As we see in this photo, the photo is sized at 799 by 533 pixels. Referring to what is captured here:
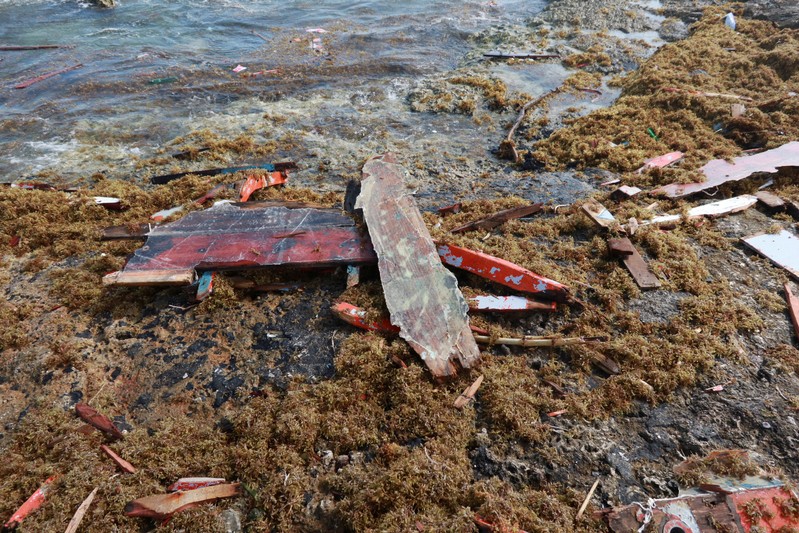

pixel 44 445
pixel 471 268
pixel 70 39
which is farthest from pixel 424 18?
pixel 44 445

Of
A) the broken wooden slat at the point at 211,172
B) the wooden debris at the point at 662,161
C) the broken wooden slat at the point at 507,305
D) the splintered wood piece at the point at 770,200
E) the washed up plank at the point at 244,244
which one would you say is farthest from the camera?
the broken wooden slat at the point at 211,172

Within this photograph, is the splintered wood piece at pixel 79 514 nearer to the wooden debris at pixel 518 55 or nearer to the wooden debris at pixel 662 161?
the wooden debris at pixel 662 161

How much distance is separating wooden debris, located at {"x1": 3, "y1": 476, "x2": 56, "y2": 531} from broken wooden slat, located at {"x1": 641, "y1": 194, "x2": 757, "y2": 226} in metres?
6.80

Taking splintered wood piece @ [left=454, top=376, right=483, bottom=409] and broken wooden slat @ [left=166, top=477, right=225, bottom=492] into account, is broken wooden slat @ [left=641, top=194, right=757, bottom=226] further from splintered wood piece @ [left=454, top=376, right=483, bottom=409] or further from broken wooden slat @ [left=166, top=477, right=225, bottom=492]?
broken wooden slat @ [left=166, top=477, right=225, bottom=492]

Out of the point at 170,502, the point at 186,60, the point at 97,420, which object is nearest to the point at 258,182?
the point at 97,420

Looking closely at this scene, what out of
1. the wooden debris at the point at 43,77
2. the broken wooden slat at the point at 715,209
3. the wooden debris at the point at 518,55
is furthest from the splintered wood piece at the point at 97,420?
the wooden debris at the point at 518,55

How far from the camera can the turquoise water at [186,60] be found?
871 cm

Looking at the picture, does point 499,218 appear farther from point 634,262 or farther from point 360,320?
point 360,320

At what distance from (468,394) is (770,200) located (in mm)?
5664

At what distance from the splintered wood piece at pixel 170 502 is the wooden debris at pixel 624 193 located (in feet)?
20.8

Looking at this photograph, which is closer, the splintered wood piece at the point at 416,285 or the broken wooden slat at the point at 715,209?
the splintered wood piece at the point at 416,285

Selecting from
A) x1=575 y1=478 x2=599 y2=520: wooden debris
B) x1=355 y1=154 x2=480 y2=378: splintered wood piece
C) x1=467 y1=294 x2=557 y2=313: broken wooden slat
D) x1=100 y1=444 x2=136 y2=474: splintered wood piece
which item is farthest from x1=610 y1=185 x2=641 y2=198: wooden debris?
x1=100 y1=444 x2=136 y2=474: splintered wood piece

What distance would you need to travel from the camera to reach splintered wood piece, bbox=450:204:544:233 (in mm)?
5457

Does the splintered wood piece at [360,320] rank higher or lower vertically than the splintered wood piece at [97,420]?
higher
